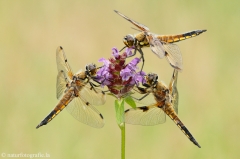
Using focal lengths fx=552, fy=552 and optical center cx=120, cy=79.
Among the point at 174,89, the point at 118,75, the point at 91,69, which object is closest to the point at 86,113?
the point at 91,69

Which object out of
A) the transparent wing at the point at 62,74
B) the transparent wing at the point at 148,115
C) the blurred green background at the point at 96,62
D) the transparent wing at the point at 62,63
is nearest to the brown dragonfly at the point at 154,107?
the transparent wing at the point at 148,115

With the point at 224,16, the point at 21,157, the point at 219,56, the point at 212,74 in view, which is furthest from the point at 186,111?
the point at 224,16

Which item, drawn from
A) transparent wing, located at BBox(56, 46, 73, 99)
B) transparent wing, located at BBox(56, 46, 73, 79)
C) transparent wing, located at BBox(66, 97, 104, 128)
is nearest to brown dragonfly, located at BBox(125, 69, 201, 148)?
transparent wing, located at BBox(66, 97, 104, 128)

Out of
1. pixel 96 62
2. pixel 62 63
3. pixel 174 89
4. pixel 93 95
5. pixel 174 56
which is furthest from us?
pixel 96 62

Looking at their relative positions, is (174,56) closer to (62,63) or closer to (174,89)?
(174,89)

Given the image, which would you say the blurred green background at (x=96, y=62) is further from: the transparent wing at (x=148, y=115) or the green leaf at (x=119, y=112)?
the green leaf at (x=119, y=112)

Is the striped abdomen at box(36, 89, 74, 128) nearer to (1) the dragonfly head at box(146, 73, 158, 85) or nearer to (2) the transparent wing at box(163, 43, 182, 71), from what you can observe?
(1) the dragonfly head at box(146, 73, 158, 85)

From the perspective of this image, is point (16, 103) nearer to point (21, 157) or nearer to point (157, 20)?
point (21, 157)
